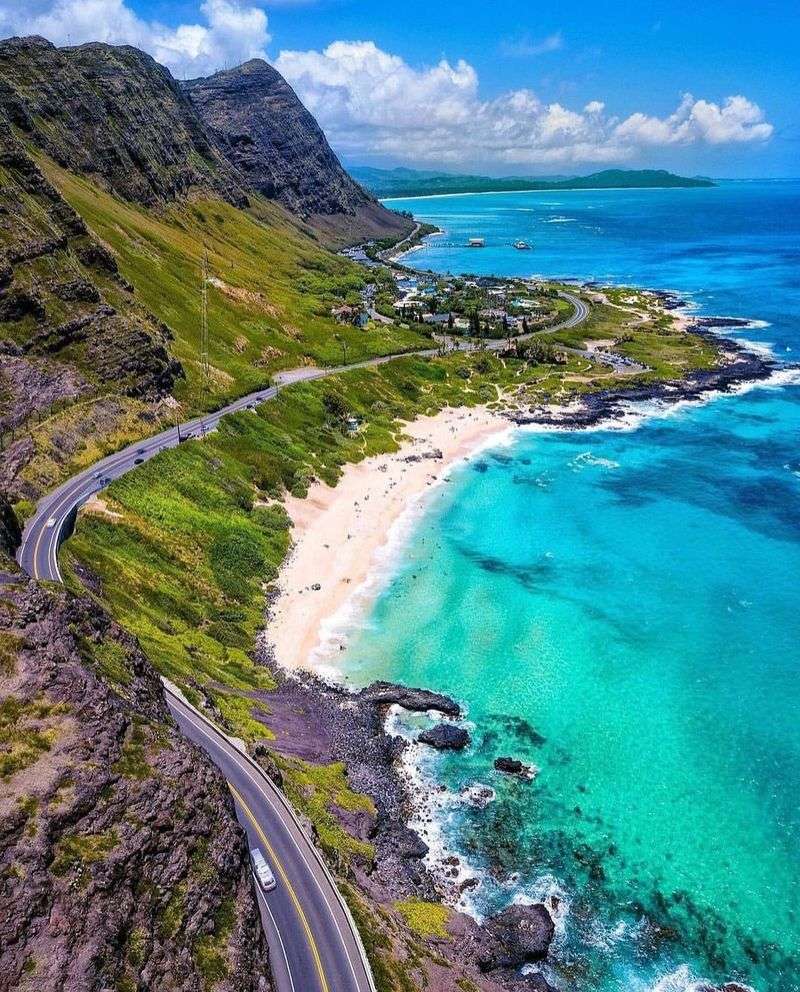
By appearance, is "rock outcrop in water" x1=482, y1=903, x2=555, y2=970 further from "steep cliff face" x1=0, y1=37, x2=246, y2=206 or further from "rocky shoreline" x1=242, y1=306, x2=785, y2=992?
"steep cliff face" x1=0, y1=37, x2=246, y2=206

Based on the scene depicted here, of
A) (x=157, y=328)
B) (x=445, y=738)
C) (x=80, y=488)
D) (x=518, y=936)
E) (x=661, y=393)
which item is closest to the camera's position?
(x=518, y=936)

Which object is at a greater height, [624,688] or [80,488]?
[80,488]

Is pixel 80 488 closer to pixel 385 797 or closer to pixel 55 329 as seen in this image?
pixel 55 329

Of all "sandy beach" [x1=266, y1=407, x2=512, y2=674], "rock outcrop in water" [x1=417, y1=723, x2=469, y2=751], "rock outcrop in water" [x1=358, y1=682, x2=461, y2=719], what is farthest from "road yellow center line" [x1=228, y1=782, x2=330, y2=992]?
"sandy beach" [x1=266, y1=407, x2=512, y2=674]

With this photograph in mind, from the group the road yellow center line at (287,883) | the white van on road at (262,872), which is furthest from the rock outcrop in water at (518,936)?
the white van on road at (262,872)

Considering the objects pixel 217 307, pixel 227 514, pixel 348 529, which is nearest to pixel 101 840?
pixel 227 514

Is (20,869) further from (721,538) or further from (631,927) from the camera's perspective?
(721,538)
